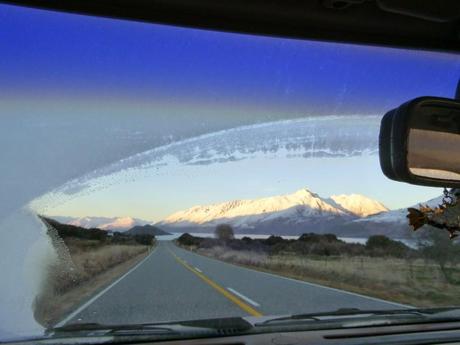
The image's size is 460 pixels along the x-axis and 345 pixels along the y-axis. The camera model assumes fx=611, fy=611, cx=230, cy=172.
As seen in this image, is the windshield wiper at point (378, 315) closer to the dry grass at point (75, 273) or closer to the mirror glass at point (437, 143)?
the dry grass at point (75, 273)

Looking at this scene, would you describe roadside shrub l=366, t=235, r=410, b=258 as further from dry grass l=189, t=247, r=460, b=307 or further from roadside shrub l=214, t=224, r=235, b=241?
roadside shrub l=214, t=224, r=235, b=241

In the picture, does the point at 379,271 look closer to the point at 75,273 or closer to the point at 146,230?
the point at 146,230

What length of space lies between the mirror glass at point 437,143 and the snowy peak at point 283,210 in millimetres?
1744

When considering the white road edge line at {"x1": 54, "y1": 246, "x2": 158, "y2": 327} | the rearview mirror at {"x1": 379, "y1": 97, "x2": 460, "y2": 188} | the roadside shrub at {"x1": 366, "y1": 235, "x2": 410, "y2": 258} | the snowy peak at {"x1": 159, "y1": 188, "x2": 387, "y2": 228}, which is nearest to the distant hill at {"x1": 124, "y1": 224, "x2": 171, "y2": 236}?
the snowy peak at {"x1": 159, "y1": 188, "x2": 387, "y2": 228}

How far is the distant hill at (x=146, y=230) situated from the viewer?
3.84 metres

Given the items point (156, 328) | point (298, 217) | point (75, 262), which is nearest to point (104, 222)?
point (75, 262)

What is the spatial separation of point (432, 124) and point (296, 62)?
139 centimetres

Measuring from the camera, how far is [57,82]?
3.30 m

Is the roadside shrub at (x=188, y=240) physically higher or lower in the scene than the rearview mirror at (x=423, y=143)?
lower

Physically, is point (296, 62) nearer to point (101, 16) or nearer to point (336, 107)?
point (336, 107)

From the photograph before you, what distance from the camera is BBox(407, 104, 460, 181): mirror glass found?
2307mm

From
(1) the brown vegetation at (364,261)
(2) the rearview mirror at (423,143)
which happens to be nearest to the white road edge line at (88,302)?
(1) the brown vegetation at (364,261)

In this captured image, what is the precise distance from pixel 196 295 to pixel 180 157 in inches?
69.7

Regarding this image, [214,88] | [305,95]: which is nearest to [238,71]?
[214,88]
